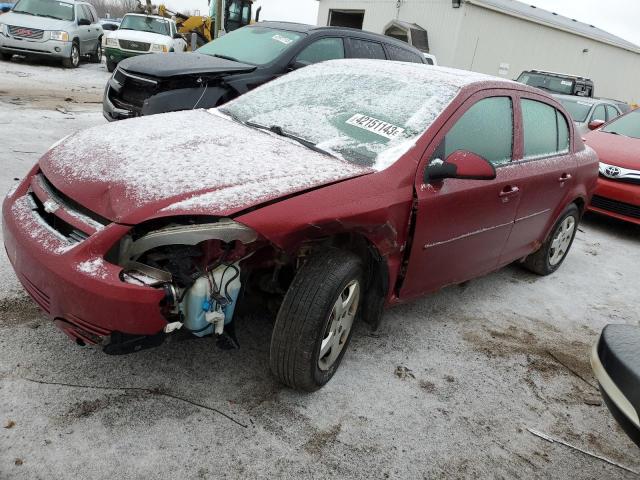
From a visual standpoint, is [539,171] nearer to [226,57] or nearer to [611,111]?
[226,57]

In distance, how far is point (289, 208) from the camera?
2281mm

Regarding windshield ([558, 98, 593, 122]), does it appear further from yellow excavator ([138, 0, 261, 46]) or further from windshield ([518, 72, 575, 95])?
yellow excavator ([138, 0, 261, 46])

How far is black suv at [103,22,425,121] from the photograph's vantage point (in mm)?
5895

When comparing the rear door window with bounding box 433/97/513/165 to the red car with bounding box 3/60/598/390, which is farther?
the rear door window with bounding box 433/97/513/165

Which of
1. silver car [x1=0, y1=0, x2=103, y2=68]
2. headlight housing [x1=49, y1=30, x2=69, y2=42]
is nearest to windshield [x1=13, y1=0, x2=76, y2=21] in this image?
silver car [x1=0, y1=0, x2=103, y2=68]

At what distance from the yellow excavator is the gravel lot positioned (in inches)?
687

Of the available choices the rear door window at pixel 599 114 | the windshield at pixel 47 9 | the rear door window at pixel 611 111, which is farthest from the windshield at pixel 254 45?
the windshield at pixel 47 9

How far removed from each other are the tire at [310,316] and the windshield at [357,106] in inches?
23.4

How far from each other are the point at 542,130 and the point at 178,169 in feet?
9.20

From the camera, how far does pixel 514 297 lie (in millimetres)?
4289

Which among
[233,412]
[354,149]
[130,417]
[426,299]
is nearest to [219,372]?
[233,412]

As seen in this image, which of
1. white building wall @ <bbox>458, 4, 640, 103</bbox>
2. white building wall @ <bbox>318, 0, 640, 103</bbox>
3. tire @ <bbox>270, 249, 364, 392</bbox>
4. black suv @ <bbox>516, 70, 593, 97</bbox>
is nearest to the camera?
tire @ <bbox>270, 249, 364, 392</bbox>

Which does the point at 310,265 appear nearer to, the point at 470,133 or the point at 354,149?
the point at 354,149

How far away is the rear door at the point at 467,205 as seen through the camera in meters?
2.91
